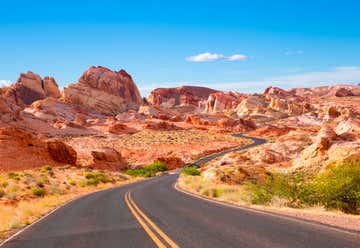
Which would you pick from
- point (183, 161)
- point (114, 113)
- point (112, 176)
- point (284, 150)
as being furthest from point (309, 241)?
point (114, 113)

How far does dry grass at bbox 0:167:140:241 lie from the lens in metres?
16.1

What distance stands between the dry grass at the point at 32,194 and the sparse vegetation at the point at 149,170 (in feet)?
17.7

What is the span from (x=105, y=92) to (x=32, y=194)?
131036 millimetres

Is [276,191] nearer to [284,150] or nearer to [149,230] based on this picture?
[149,230]

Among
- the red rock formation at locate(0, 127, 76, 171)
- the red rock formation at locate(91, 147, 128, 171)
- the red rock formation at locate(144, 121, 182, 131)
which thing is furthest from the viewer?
the red rock formation at locate(144, 121, 182, 131)

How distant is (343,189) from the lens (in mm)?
13531

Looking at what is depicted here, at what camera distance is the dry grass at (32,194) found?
52.7 feet

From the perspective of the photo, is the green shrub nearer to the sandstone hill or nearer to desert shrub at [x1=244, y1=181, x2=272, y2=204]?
the sandstone hill

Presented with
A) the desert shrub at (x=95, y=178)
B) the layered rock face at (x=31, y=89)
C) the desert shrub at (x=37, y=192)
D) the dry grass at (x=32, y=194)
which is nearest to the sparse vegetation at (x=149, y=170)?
the dry grass at (x=32, y=194)

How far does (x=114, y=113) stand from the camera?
152000 mm

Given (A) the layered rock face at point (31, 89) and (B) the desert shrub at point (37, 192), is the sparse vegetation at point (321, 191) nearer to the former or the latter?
(B) the desert shrub at point (37, 192)

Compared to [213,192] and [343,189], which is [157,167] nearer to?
[213,192]

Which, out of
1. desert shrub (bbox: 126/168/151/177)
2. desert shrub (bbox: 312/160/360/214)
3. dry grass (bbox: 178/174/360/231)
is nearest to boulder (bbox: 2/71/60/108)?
desert shrub (bbox: 126/168/151/177)

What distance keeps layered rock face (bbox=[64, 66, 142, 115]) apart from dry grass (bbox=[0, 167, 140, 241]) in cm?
10108
